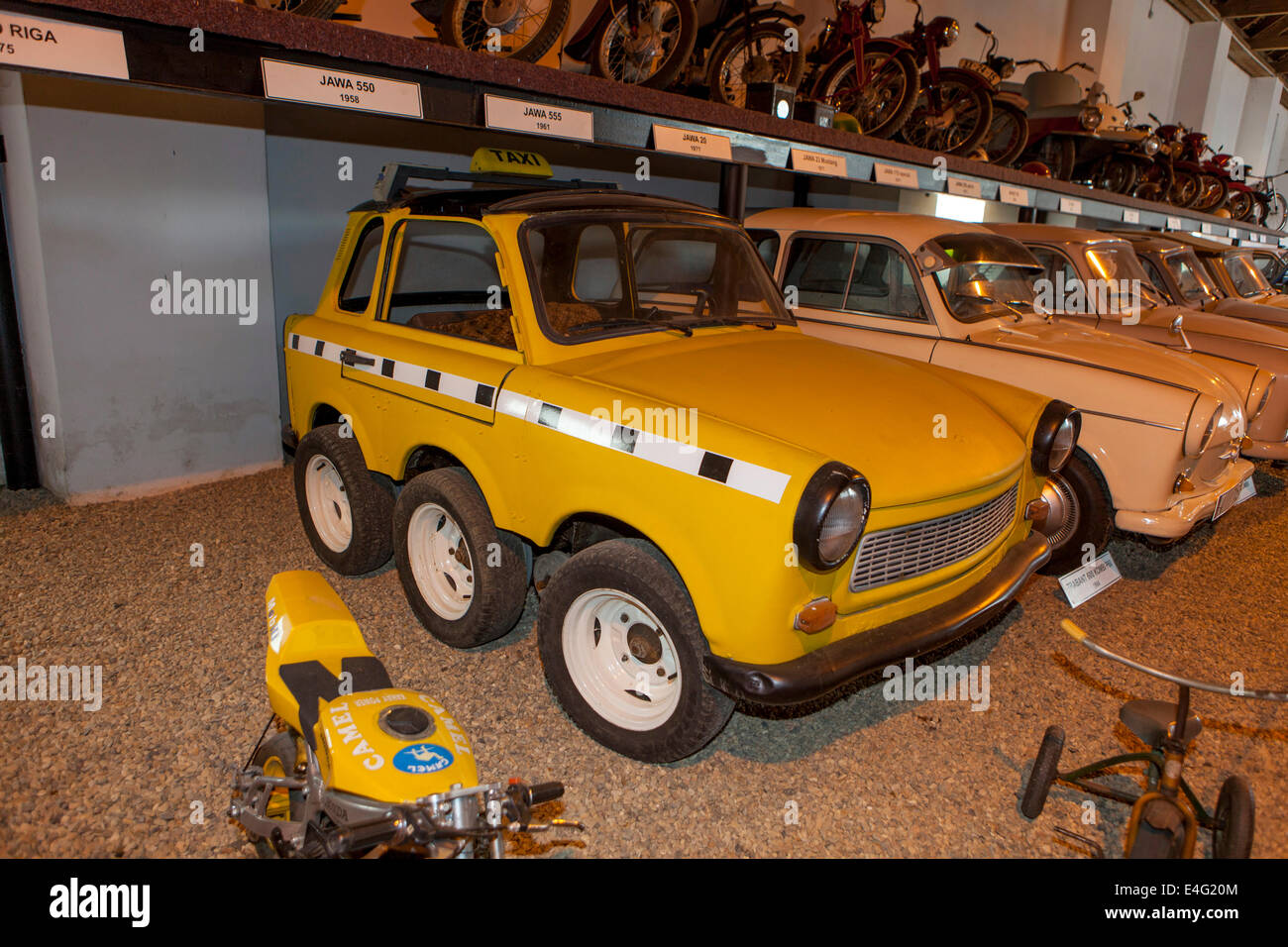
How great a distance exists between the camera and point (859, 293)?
5098 mm

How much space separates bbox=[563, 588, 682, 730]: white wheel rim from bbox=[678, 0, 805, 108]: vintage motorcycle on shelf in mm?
4955

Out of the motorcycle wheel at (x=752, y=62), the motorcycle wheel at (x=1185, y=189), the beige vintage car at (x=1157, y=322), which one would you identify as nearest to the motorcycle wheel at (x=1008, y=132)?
the beige vintage car at (x=1157, y=322)

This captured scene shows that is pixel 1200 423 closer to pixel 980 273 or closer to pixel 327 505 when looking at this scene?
pixel 980 273

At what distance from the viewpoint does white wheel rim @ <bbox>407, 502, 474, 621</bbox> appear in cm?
351

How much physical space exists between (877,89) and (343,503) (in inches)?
268

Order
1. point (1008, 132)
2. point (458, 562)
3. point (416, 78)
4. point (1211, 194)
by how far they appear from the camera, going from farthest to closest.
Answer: point (1211, 194)
point (1008, 132)
point (416, 78)
point (458, 562)

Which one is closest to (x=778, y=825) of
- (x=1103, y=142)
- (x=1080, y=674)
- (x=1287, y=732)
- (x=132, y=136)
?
(x=1080, y=674)

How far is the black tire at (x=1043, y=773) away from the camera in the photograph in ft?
8.55

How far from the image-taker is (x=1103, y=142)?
41.9 feet

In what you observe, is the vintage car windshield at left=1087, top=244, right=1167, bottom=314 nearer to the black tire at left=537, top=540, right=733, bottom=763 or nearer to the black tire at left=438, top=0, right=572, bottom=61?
the black tire at left=438, top=0, right=572, bottom=61

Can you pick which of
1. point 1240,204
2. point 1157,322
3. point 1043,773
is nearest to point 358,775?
point 1043,773

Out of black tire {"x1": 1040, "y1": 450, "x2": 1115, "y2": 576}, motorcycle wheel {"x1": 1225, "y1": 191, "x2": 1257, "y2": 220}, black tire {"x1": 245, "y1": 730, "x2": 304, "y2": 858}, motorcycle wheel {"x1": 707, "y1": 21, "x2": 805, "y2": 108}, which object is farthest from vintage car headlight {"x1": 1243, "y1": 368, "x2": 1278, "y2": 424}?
motorcycle wheel {"x1": 1225, "y1": 191, "x2": 1257, "y2": 220}

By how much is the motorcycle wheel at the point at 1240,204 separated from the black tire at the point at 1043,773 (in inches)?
760

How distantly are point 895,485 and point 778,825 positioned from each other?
3.81ft
